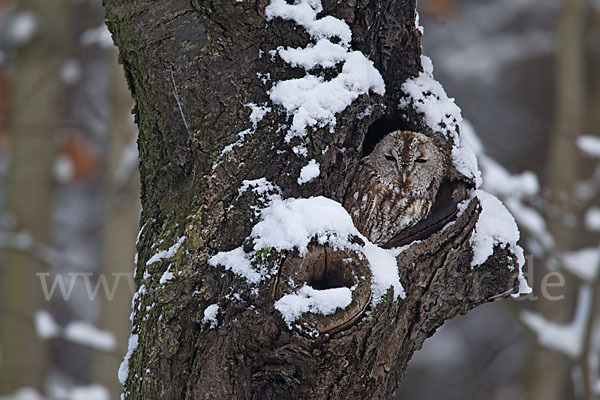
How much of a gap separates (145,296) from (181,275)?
0.13 meters

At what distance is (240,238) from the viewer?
1.73m

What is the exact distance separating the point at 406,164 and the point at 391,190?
0.41ft

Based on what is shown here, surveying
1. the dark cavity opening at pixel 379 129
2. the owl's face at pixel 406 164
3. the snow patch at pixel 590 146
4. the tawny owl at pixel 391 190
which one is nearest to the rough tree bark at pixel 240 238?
the dark cavity opening at pixel 379 129

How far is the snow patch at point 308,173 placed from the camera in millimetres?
1798

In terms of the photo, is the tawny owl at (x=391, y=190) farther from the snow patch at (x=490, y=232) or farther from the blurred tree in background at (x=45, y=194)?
the blurred tree in background at (x=45, y=194)

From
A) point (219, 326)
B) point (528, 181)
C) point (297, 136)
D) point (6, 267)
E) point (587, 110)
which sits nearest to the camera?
point (219, 326)

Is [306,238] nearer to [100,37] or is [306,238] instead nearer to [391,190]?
[391,190]

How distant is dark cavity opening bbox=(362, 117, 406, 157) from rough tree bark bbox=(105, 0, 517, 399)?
1.15 ft

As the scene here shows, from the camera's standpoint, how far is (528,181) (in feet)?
12.6

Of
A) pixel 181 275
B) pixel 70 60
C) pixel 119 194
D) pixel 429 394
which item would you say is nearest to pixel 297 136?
pixel 181 275

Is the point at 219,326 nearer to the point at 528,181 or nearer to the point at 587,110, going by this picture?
the point at 528,181

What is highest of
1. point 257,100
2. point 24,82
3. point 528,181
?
point 24,82

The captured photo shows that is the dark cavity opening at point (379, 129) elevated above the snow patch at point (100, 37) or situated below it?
below

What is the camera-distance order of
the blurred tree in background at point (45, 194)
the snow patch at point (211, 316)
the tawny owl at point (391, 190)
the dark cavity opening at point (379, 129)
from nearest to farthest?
the snow patch at point (211, 316) < the dark cavity opening at point (379, 129) < the tawny owl at point (391, 190) < the blurred tree in background at point (45, 194)
